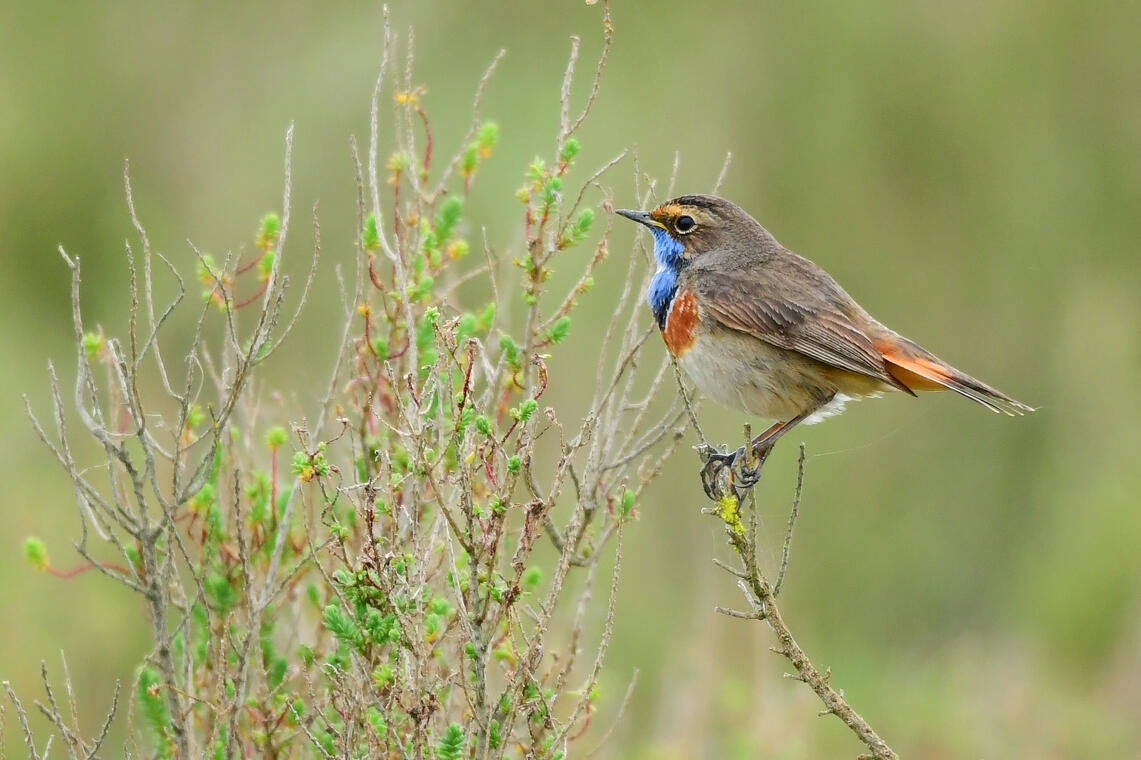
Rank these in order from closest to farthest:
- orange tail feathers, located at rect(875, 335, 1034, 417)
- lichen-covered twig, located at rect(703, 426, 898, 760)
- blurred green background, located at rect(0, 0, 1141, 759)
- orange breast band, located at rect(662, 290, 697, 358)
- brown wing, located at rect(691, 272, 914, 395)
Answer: lichen-covered twig, located at rect(703, 426, 898, 760) < orange tail feathers, located at rect(875, 335, 1034, 417) < brown wing, located at rect(691, 272, 914, 395) < orange breast band, located at rect(662, 290, 697, 358) < blurred green background, located at rect(0, 0, 1141, 759)

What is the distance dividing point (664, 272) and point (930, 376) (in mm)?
1119

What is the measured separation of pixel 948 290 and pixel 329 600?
7.47 meters

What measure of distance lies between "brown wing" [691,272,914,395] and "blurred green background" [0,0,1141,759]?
422cm

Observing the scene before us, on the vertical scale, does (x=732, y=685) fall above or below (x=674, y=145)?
below

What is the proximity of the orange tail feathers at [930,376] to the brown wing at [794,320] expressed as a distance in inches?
1.6

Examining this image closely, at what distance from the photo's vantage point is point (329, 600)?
4336mm

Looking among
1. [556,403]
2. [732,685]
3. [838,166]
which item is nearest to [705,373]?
[732,685]

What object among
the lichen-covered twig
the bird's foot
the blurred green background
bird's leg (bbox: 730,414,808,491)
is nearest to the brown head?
bird's leg (bbox: 730,414,808,491)

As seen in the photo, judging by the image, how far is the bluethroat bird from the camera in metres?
5.12

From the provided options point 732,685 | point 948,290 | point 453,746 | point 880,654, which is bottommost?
point 453,746

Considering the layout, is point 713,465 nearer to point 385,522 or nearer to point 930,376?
point 930,376

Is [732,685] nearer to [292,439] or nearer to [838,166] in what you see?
[292,439]

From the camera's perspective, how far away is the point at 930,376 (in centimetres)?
491

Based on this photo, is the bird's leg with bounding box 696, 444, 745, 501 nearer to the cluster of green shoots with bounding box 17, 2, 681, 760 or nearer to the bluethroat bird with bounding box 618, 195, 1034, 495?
the bluethroat bird with bounding box 618, 195, 1034, 495
